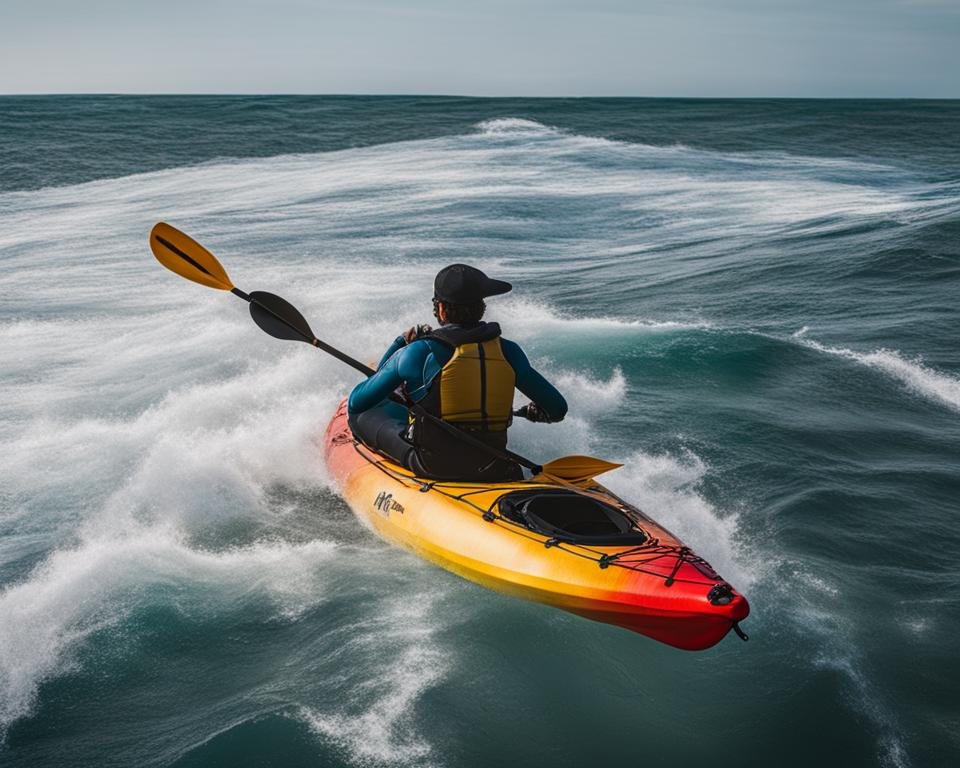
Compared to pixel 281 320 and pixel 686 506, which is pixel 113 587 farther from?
pixel 686 506

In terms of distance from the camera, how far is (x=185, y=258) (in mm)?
7012

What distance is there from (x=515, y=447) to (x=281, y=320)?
1.94m

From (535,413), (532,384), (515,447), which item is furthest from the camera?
(515,447)

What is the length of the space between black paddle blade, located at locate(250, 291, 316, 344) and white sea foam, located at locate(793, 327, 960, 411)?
5403 mm

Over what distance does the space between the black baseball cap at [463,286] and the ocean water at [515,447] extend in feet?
5.40

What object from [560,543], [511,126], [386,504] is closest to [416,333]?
[386,504]

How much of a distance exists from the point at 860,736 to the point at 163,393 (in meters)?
6.73

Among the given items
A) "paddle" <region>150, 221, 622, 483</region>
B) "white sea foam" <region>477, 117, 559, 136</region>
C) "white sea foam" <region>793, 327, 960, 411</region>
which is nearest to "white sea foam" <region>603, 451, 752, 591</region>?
"paddle" <region>150, 221, 622, 483</region>

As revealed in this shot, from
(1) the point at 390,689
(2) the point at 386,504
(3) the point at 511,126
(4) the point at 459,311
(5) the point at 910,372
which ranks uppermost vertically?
(4) the point at 459,311

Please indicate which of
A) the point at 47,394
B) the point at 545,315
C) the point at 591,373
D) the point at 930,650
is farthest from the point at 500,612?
the point at 545,315

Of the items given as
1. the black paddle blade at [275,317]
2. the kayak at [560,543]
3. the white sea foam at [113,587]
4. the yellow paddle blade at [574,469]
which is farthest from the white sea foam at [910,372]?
the white sea foam at [113,587]

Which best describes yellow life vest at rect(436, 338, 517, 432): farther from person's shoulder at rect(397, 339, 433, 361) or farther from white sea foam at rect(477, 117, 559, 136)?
white sea foam at rect(477, 117, 559, 136)

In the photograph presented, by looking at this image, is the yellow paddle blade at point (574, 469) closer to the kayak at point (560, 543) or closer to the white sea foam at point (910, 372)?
the kayak at point (560, 543)

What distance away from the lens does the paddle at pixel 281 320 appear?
207 inches
